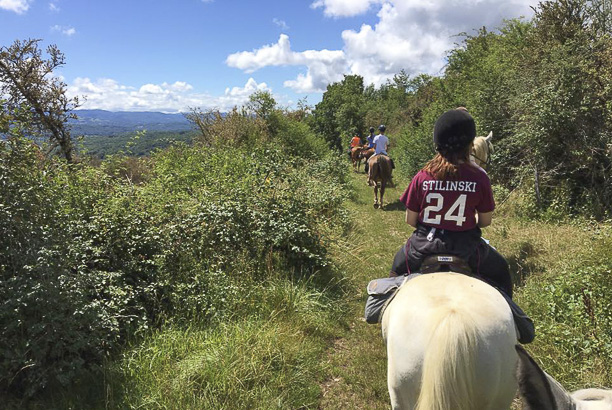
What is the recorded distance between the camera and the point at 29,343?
2.85 meters

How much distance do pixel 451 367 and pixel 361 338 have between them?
9.74 ft

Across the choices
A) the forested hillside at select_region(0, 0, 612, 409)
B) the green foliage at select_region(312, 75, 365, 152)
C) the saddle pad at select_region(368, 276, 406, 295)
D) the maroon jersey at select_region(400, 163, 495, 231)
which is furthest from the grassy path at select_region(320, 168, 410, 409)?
the green foliage at select_region(312, 75, 365, 152)

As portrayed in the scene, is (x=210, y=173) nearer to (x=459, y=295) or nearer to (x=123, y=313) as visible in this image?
(x=123, y=313)

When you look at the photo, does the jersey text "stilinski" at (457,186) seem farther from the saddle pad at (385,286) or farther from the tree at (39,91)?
the tree at (39,91)

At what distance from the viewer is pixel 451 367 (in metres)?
1.60

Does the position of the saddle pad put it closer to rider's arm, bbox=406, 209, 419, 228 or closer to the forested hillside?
rider's arm, bbox=406, 209, 419, 228

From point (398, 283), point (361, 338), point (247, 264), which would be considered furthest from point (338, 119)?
point (398, 283)

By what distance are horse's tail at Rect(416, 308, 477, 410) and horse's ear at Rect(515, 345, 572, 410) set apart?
434 millimetres

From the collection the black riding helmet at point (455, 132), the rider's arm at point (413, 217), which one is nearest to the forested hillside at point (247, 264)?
the rider's arm at point (413, 217)

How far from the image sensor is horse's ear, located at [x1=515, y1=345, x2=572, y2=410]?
44.4 inches

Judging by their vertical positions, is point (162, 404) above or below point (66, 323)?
below

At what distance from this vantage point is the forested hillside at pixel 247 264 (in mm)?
3049

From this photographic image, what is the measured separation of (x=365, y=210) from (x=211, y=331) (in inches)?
295

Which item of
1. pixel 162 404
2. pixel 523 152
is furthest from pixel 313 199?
pixel 523 152
